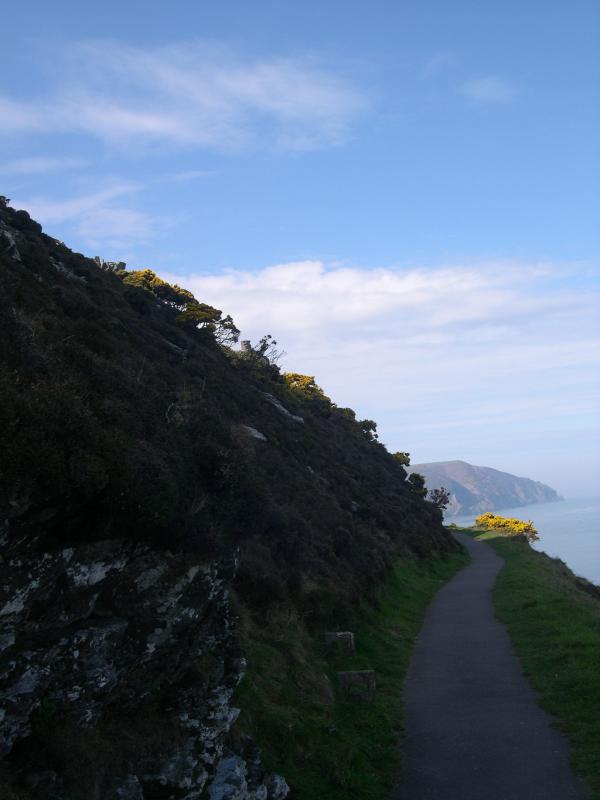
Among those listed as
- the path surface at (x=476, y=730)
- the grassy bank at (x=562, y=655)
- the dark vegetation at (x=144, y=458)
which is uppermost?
the dark vegetation at (x=144, y=458)

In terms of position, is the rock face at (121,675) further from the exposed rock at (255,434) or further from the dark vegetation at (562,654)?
the exposed rock at (255,434)

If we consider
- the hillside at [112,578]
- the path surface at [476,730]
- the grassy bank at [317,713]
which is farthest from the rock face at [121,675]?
the path surface at [476,730]

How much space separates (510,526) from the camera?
60812 mm

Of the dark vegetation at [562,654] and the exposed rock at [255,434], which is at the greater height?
the exposed rock at [255,434]

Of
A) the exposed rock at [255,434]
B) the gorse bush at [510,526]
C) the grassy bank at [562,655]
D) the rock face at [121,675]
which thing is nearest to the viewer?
the rock face at [121,675]

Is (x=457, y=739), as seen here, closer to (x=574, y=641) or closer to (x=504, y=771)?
(x=504, y=771)

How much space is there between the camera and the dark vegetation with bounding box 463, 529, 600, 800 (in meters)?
8.74

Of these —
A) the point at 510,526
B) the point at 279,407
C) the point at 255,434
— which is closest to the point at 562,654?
the point at 255,434

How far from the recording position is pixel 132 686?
20.3 feet

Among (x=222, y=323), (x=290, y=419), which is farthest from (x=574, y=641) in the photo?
(x=222, y=323)

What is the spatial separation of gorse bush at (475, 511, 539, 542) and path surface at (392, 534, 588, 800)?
4263 cm

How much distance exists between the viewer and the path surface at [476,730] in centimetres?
773

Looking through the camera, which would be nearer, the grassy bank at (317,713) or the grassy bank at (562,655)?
the grassy bank at (317,713)

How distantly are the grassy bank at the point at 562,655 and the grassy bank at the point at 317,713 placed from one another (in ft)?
8.24
